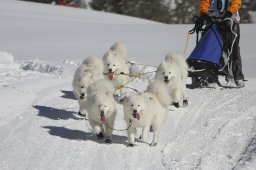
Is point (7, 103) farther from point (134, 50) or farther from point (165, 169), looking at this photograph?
point (134, 50)

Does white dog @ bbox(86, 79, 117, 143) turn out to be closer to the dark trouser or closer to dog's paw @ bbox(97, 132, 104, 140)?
dog's paw @ bbox(97, 132, 104, 140)

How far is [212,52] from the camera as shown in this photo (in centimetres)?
891

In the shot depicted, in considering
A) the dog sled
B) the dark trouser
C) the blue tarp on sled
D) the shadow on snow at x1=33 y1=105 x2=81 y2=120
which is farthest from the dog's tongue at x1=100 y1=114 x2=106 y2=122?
the dark trouser

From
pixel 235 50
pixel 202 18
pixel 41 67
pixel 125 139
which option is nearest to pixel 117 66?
pixel 202 18

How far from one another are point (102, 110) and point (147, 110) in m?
0.47

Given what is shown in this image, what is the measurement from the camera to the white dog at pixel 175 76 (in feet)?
25.1

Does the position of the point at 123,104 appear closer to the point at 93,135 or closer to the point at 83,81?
the point at 93,135

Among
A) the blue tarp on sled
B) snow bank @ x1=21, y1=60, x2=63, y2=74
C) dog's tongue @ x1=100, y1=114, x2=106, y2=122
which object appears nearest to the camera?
dog's tongue @ x1=100, y1=114, x2=106, y2=122

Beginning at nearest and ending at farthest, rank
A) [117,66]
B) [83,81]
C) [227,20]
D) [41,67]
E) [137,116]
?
[137,116], [83,81], [117,66], [227,20], [41,67]

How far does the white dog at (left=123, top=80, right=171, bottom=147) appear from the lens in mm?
5844

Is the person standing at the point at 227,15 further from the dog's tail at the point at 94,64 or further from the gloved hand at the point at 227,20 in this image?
the dog's tail at the point at 94,64

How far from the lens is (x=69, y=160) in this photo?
5.52 m

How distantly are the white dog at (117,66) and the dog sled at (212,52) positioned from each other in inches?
43.0

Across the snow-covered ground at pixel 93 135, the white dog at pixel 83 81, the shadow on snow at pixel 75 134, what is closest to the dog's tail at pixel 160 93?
the snow-covered ground at pixel 93 135
